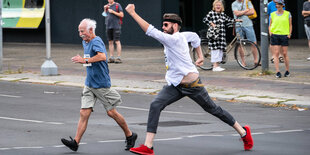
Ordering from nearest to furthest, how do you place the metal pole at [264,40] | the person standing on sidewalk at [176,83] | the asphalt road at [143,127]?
the person standing on sidewalk at [176,83]
the asphalt road at [143,127]
the metal pole at [264,40]

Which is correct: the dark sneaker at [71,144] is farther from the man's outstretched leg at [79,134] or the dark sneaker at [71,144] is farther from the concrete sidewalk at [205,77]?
the concrete sidewalk at [205,77]

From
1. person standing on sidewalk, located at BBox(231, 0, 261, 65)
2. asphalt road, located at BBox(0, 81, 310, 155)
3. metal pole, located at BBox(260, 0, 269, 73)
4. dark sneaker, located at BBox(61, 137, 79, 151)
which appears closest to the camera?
dark sneaker, located at BBox(61, 137, 79, 151)

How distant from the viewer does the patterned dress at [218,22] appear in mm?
18047

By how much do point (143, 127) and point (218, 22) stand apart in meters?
7.99

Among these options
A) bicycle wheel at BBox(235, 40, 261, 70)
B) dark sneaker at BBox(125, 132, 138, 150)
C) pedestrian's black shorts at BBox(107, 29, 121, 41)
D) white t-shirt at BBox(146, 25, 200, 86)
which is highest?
white t-shirt at BBox(146, 25, 200, 86)

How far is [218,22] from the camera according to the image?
18078mm

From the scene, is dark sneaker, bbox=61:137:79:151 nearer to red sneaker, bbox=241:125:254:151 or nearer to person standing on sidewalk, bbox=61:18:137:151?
person standing on sidewalk, bbox=61:18:137:151

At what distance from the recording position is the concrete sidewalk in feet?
45.3

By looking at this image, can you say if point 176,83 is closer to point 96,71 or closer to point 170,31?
point 170,31

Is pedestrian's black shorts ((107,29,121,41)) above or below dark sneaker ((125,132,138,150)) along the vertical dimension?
above

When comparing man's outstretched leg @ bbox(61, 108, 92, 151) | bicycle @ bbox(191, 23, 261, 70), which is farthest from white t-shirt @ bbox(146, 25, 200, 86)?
bicycle @ bbox(191, 23, 261, 70)

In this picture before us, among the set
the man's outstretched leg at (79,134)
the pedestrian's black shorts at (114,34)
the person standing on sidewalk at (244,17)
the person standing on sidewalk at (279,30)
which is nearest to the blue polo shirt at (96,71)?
the man's outstretched leg at (79,134)

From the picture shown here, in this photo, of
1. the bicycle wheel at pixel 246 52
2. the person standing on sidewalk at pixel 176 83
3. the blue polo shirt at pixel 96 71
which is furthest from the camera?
the bicycle wheel at pixel 246 52

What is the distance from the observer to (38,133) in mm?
9969
